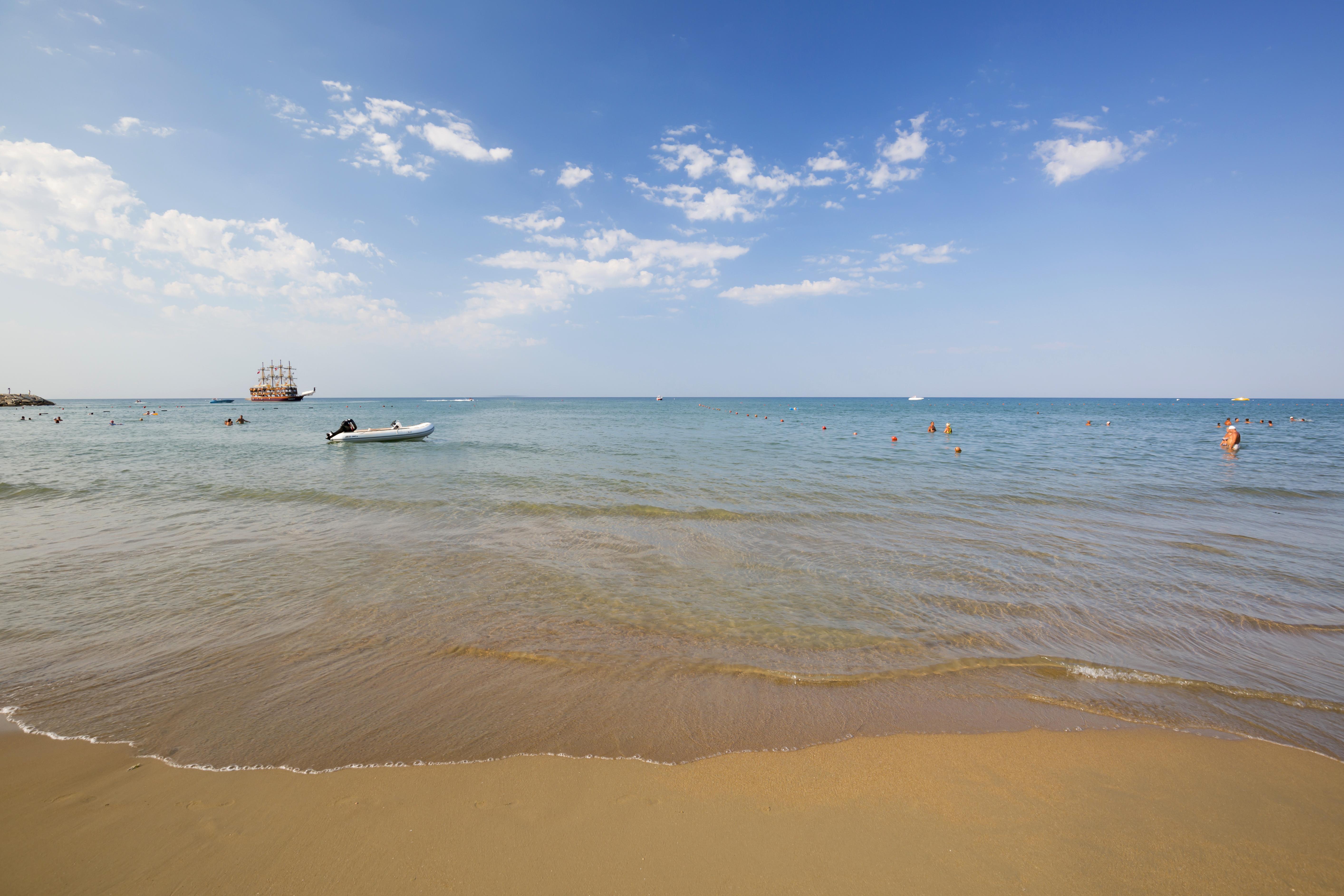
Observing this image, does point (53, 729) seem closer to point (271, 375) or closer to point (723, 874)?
point (723, 874)

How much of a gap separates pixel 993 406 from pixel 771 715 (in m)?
169

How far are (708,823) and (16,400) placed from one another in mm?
161388

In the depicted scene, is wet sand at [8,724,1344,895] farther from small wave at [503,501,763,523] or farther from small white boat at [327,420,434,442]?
small white boat at [327,420,434,442]

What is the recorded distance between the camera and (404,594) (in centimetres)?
769

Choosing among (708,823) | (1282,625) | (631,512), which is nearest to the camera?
(708,823)

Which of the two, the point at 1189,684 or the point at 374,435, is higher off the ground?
the point at 374,435

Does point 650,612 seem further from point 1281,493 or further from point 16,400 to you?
point 16,400

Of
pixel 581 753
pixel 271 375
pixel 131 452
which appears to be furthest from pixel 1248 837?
pixel 271 375

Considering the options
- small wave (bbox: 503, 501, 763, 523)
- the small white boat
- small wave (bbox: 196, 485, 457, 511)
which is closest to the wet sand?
small wave (bbox: 503, 501, 763, 523)

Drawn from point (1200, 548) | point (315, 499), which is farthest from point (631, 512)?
Result: point (1200, 548)

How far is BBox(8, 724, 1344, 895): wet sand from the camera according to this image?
3.04 meters

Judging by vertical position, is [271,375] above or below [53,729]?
above

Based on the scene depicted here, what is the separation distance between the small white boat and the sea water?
41.2 ft

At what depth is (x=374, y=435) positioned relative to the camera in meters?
31.3
